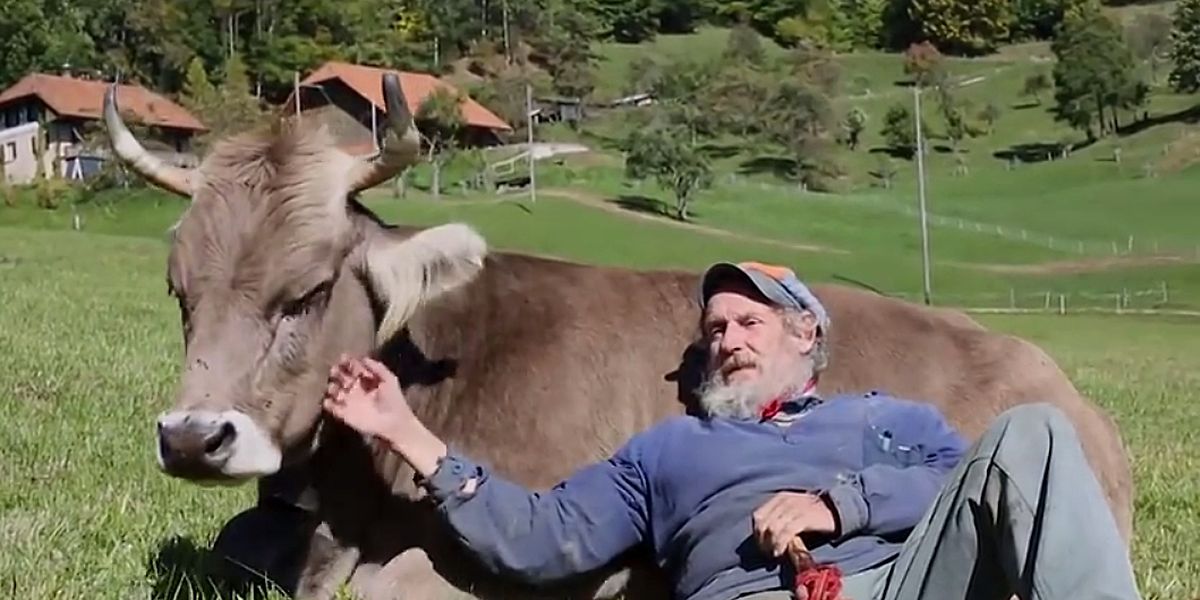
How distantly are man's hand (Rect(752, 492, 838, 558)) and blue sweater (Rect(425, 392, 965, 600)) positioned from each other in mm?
52

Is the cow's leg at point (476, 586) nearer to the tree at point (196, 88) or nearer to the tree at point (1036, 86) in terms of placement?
the tree at point (196, 88)

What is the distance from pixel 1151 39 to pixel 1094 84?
2972cm

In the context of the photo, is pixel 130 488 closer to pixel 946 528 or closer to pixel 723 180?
pixel 946 528

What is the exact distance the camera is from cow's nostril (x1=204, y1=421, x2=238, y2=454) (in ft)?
17.2

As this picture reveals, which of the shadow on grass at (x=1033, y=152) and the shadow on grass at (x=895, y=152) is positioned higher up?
the shadow on grass at (x=1033, y=152)

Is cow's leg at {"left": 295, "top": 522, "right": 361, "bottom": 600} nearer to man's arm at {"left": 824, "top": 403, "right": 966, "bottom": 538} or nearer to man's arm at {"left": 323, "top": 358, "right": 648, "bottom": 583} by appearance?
man's arm at {"left": 323, "top": 358, "right": 648, "bottom": 583}

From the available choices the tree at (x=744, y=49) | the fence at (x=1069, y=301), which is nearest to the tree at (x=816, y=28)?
the tree at (x=744, y=49)

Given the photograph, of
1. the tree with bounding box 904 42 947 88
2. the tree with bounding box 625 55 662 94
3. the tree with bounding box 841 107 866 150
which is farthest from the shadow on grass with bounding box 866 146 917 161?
the tree with bounding box 625 55 662 94

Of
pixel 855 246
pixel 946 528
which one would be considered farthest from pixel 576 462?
pixel 855 246

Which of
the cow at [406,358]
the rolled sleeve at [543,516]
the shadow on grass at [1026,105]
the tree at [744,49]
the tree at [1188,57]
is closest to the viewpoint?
the rolled sleeve at [543,516]

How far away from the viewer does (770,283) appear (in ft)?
19.1

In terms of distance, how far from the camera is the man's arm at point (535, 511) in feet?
17.9

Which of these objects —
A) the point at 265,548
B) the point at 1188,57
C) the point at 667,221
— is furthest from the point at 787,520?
the point at 1188,57

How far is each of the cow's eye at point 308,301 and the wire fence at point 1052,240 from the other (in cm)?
6934
